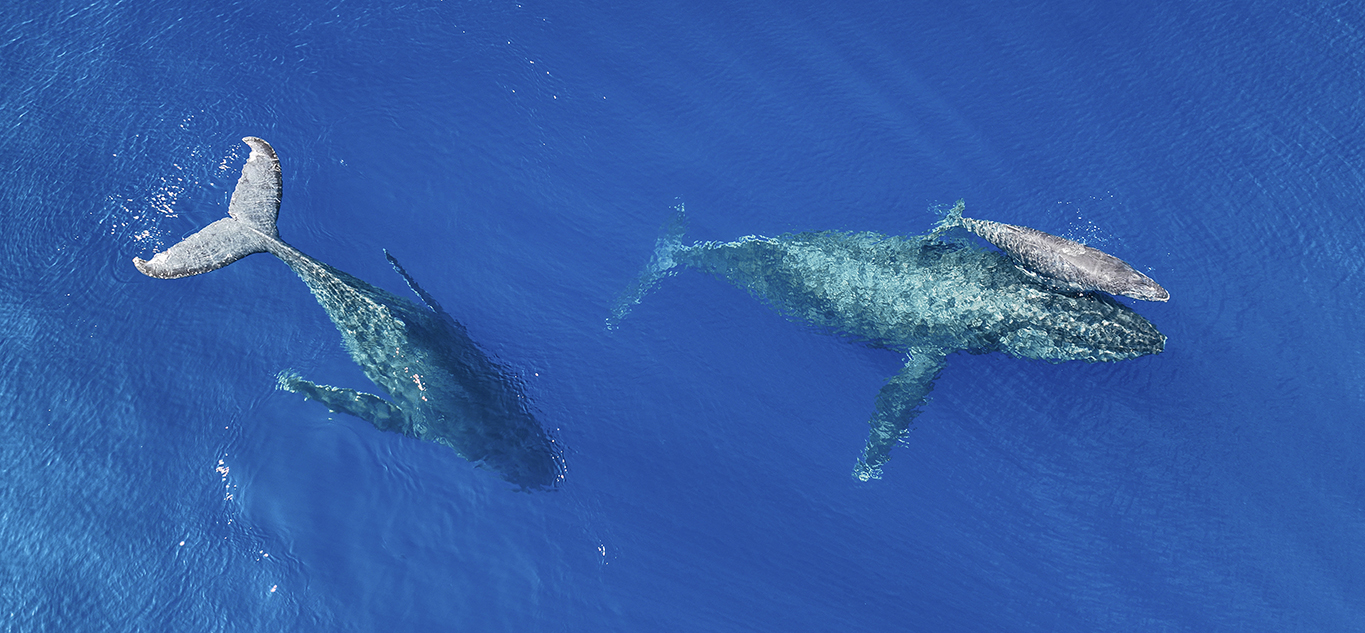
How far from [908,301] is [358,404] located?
12.7 m

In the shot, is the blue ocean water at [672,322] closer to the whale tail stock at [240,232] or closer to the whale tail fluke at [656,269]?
the whale tail fluke at [656,269]

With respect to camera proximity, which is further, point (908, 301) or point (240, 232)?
point (908, 301)

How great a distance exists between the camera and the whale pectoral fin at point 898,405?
1933 cm

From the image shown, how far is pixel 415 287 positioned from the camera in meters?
20.5

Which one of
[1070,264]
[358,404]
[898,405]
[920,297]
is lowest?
[358,404]

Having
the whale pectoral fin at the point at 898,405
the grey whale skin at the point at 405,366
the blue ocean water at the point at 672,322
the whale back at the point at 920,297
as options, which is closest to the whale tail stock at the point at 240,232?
the grey whale skin at the point at 405,366

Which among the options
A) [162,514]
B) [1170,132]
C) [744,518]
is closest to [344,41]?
[162,514]

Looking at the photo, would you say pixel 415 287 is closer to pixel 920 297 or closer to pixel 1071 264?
pixel 920 297

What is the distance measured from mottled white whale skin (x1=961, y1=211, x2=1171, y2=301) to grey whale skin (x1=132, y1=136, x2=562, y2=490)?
11124 millimetres

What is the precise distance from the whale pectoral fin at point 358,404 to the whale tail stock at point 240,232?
3465 mm

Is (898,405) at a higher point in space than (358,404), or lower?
higher

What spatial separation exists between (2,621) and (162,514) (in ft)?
12.1

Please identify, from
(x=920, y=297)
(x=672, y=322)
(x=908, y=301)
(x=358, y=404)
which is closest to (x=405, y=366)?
(x=358, y=404)

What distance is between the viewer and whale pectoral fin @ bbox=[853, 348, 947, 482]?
19328 millimetres
